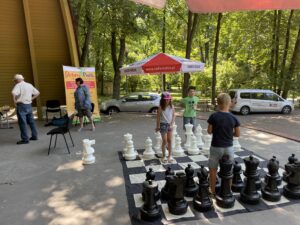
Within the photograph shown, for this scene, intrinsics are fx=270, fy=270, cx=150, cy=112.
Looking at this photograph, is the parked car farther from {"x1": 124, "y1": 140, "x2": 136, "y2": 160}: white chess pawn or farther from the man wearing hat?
{"x1": 124, "y1": 140, "x2": 136, "y2": 160}: white chess pawn

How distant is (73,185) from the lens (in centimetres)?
462

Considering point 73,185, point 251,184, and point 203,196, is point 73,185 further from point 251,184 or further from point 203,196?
point 251,184

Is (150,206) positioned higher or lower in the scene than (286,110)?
higher


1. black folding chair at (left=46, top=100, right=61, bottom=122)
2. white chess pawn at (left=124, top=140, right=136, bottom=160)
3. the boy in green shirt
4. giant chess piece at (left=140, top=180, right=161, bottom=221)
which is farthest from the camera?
black folding chair at (left=46, top=100, right=61, bottom=122)

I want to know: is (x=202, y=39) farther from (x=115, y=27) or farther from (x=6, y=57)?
(x=6, y=57)

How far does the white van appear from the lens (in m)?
15.5

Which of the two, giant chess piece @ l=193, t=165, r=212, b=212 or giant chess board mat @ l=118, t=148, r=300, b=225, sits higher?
giant chess piece @ l=193, t=165, r=212, b=212

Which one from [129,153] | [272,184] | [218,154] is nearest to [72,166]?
[129,153]

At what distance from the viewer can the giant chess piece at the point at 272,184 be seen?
3768mm

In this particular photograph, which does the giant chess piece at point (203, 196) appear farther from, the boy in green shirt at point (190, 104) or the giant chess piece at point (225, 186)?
the boy in green shirt at point (190, 104)

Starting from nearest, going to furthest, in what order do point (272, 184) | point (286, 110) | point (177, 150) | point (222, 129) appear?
point (222, 129) < point (272, 184) < point (177, 150) < point (286, 110)

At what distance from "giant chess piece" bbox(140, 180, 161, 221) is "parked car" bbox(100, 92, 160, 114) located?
37.6 ft

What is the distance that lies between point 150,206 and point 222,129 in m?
1.41

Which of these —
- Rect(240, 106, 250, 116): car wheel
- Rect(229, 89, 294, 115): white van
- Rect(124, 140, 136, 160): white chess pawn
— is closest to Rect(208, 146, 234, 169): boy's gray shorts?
Rect(124, 140, 136, 160): white chess pawn
